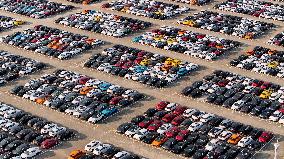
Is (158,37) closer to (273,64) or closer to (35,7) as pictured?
(273,64)

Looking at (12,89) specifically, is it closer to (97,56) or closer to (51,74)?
(51,74)

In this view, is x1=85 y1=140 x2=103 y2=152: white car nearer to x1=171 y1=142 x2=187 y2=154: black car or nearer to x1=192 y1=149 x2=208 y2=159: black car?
x1=171 y1=142 x2=187 y2=154: black car

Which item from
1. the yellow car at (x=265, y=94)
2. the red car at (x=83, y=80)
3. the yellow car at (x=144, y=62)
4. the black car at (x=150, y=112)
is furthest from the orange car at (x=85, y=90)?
the yellow car at (x=265, y=94)

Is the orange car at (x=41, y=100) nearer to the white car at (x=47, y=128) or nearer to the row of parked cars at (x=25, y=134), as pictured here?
the row of parked cars at (x=25, y=134)

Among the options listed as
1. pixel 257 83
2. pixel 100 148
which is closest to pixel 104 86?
pixel 100 148

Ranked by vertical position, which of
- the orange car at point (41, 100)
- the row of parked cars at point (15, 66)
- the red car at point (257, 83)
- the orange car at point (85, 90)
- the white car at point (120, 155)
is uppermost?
the red car at point (257, 83)

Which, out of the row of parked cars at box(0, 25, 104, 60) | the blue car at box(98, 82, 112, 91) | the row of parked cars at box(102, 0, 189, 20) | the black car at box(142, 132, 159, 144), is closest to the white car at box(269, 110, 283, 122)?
the black car at box(142, 132, 159, 144)
